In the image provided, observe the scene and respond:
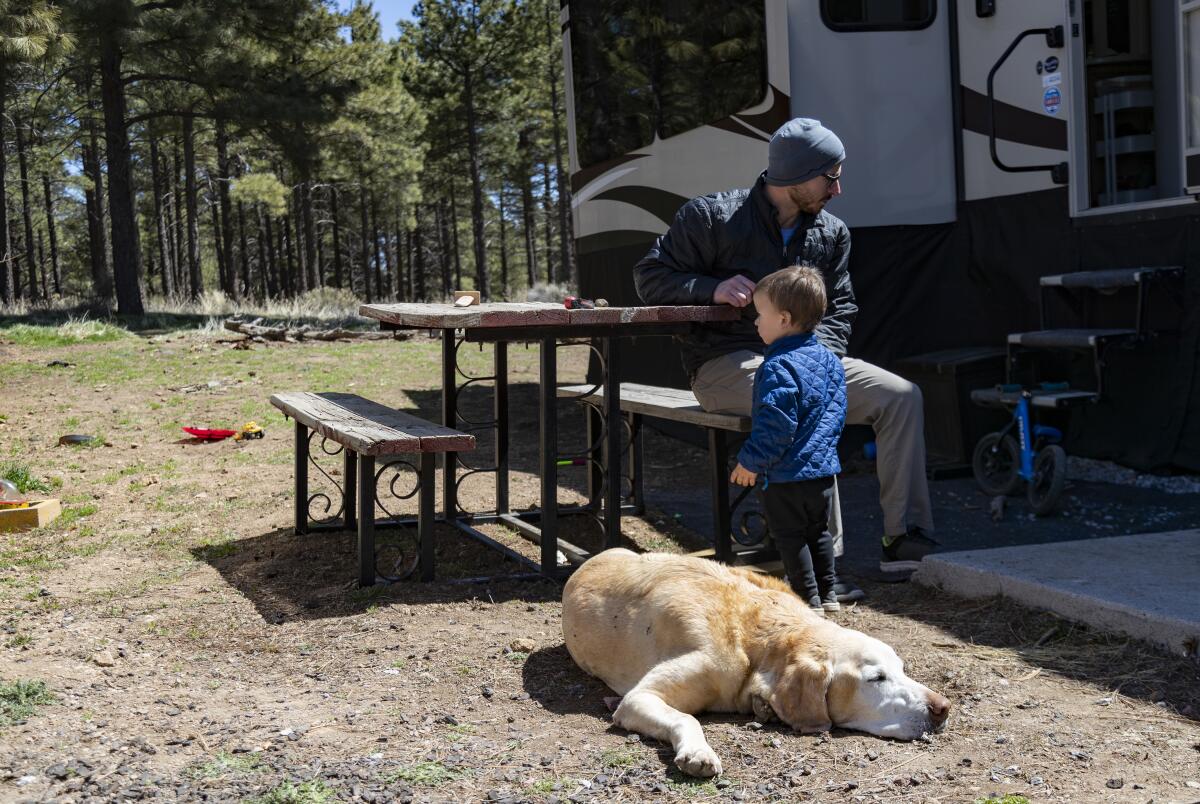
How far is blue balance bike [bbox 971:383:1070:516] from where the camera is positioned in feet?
17.4

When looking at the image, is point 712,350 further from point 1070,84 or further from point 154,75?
point 154,75

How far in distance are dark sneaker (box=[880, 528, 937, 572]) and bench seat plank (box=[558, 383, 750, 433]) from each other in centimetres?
72

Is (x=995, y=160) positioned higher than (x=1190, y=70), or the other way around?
(x=1190, y=70)

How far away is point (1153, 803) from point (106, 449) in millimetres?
6387

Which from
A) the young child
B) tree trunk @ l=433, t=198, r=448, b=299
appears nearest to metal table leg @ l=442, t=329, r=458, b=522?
the young child

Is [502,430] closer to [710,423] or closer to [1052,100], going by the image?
[710,423]

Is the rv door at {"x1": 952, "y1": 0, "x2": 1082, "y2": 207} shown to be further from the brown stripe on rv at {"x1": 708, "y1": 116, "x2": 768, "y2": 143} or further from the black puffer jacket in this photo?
the black puffer jacket

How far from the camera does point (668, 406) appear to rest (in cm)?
468

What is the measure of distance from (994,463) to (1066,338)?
Answer: 0.69 m

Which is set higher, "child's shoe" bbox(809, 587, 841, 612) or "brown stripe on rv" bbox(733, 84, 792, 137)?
"brown stripe on rv" bbox(733, 84, 792, 137)

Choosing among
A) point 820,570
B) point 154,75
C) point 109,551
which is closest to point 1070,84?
point 820,570

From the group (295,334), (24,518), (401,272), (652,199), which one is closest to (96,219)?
(295,334)

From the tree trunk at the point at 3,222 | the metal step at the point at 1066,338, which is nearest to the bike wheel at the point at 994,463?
the metal step at the point at 1066,338

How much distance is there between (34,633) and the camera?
12.0ft
